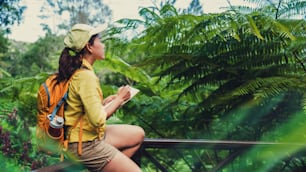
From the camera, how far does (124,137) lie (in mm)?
1827

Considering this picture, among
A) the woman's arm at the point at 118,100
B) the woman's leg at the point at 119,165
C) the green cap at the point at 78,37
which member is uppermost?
the green cap at the point at 78,37

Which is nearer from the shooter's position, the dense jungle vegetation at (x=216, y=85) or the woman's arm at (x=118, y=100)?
the woman's arm at (x=118, y=100)

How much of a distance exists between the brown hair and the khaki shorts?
0.74 feet

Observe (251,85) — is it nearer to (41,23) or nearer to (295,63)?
(295,63)

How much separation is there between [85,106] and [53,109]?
11cm

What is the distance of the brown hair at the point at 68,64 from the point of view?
1579mm

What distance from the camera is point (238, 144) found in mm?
2213

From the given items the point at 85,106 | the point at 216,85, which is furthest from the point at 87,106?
the point at 216,85

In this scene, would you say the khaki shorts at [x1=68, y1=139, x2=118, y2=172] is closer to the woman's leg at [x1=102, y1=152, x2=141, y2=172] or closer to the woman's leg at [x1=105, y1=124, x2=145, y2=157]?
the woman's leg at [x1=102, y1=152, x2=141, y2=172]

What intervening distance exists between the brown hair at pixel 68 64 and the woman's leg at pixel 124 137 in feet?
1.02

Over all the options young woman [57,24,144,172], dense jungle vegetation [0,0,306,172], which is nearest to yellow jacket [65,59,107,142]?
young woman [57,24,144,172]

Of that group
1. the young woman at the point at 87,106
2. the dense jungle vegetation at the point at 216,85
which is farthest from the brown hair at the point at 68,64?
the dense jungle vegetation at the point at 216,85

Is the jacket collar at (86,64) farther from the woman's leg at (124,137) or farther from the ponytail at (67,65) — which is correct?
the woman's leg at (124,137)

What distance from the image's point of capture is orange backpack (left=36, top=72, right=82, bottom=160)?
5.06 ft
